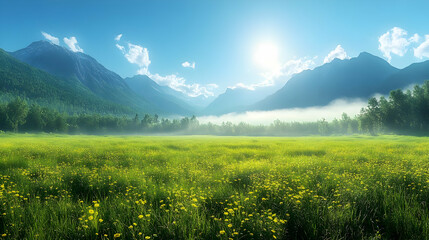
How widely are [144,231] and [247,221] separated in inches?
74.6

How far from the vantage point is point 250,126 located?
7077 inches

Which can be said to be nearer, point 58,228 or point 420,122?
point 58,228

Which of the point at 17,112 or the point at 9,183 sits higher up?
the point at 17,112

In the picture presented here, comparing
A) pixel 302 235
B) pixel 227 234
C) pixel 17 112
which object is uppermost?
pixel 17 112

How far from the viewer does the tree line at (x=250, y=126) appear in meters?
65.1

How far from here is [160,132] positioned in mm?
168750

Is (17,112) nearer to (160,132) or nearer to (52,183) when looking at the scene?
(160,132)

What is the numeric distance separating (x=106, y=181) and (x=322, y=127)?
174 m

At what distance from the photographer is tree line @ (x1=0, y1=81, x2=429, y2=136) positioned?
213 ft

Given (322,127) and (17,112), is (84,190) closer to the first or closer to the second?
(17,112)

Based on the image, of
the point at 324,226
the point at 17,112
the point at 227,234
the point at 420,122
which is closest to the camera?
the point at 227,234

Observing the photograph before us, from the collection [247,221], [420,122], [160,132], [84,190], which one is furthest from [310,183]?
[160,132]

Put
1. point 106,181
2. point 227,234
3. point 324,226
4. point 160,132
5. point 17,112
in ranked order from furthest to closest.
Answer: point 160,132 → point 17,112 → point 106,181 → point 324,226 → point 227,234

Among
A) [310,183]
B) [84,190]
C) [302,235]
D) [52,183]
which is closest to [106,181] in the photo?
[84,190]
